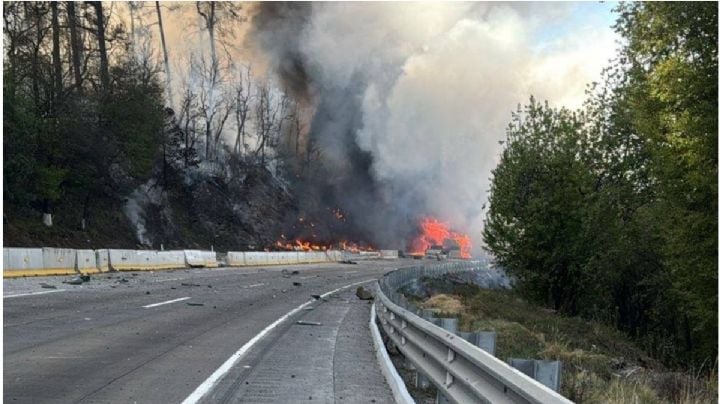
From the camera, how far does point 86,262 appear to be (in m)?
24.6

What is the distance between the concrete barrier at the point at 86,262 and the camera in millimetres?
24052

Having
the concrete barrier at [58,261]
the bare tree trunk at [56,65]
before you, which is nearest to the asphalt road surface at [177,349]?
the concrete barrier at [58,261]

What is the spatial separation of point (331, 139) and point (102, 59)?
125 ft

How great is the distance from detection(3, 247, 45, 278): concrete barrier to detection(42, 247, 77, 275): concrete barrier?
0.21 m


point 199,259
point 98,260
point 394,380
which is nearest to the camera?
point 394,380

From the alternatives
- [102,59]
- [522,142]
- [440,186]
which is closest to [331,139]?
[440,186]

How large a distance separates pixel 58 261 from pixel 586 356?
19.0m

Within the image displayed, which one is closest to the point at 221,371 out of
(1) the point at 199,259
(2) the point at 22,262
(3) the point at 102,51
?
(2) the point at 22,262

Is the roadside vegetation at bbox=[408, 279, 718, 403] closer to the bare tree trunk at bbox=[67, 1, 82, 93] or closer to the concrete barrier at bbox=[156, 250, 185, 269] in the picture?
the concrete barrier at bbox=[156, 250, 185, 269]

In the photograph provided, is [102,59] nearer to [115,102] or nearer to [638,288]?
[115,102]

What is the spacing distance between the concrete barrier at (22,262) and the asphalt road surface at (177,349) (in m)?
1.69

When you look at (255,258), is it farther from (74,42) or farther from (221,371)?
(221,371)

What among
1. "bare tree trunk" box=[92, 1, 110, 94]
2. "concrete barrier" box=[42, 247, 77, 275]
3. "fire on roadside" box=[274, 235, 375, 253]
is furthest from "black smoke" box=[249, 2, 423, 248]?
"concrete barrier" box=[42, 247, 77, 275]

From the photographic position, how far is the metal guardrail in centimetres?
332
